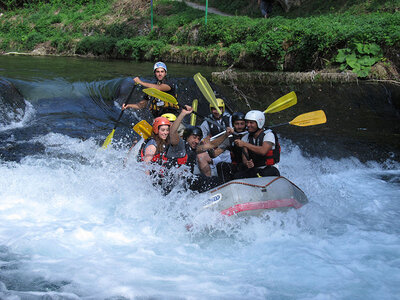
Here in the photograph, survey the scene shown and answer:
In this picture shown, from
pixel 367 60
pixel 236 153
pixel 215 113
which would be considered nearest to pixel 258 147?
pixel 236 153

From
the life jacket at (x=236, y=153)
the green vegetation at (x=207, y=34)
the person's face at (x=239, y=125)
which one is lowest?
the life jacket at (x=236, y=153)

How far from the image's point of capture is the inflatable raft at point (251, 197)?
13.5 feet

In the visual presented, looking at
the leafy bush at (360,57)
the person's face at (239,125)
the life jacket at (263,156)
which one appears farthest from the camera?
the leafy bush at (360,57)

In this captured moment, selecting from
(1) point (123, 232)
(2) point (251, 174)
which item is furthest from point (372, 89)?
(1) point (123, 232)

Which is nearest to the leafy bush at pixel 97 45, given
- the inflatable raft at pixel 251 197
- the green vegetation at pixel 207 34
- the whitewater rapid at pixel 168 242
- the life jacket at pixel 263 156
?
the green vegetation at pixel 207 34

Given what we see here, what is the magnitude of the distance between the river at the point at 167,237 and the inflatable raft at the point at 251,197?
102mm

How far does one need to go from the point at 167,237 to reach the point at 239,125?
1.78m

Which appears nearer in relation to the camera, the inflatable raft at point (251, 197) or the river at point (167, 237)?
the river at point (167, 237)

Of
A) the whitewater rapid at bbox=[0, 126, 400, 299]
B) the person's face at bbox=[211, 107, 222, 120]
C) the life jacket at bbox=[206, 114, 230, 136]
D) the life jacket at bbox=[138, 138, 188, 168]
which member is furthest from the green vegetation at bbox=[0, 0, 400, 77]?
the life jacket at bbox=[138, 138, 188, 168]

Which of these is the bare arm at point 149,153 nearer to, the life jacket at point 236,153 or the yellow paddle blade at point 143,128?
the yellow paddle blade at point 143,128

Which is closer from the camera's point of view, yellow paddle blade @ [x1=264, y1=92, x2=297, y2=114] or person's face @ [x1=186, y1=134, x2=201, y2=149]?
person's face @ [x1=186, y1=134, x2=201, y2=149]

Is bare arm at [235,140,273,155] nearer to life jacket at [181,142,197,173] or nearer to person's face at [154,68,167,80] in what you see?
life jacket at [181,142,197,173]

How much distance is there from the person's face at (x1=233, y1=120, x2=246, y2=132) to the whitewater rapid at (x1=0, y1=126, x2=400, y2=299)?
3.95ft

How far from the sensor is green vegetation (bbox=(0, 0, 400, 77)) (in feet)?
31.7
